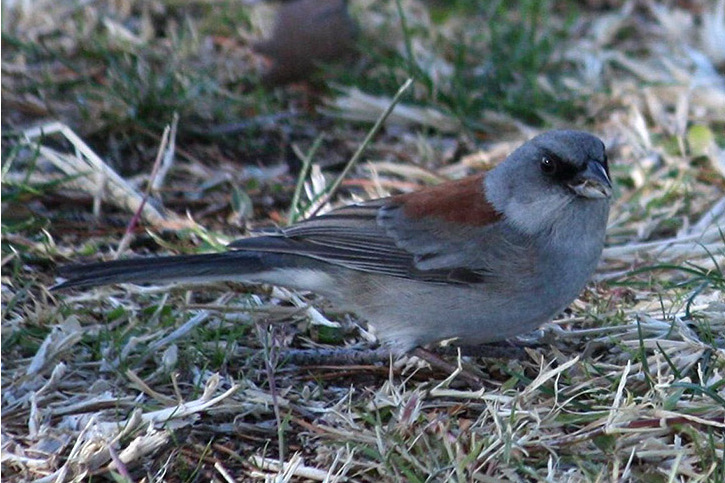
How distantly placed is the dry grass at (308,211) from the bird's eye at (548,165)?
58 cm

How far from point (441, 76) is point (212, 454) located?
3393 millimetres

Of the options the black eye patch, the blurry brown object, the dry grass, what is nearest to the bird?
the black eye patch

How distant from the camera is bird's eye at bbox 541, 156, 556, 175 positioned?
406cm

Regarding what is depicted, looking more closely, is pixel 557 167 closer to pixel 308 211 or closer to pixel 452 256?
pixel 452 256

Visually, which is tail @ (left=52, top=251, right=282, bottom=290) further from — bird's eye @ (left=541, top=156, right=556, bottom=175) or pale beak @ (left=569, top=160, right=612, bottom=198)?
pale beak @ (left=569, top=160, right=612, bottom=198)

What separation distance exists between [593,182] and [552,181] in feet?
0.61

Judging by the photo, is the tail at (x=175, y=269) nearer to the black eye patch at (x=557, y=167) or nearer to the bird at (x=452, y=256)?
the bird at (x=452, y=256)

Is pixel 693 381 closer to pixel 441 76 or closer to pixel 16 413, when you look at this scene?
pixel 16 413

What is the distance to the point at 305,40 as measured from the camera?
21.5 feet

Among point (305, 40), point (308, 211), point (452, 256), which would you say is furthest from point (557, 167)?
point (305, 40)

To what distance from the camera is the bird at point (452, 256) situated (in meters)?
3.92

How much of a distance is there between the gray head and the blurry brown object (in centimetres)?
259

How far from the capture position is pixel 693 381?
365cm

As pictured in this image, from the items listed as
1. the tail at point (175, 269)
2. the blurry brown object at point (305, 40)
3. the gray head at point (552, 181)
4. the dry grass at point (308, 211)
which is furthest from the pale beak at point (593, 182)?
the blurry brown object at point (305, 40)
